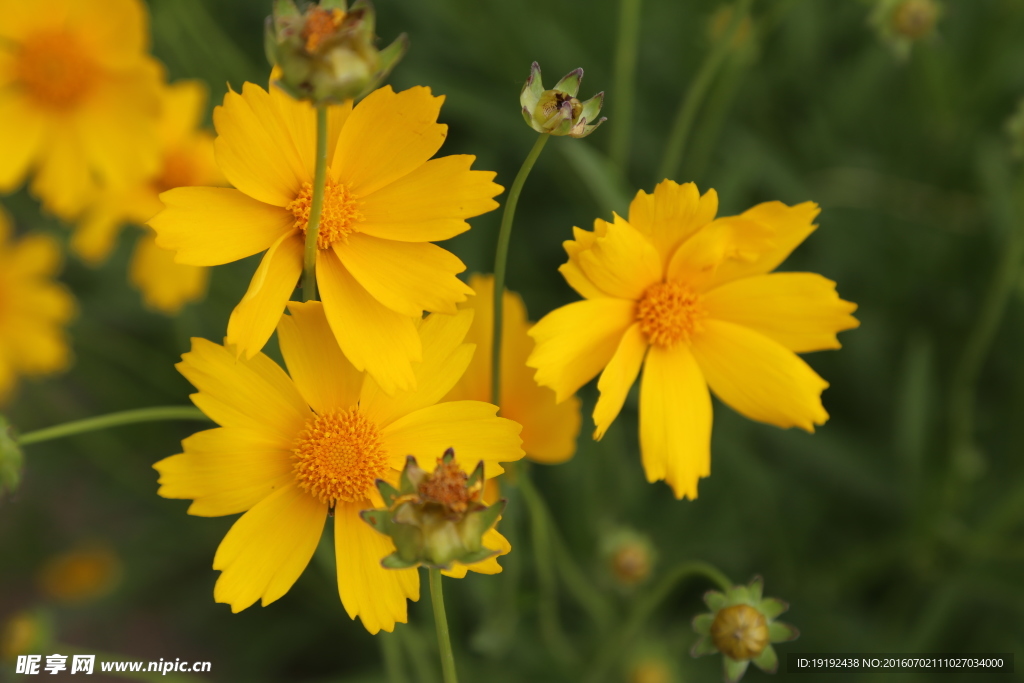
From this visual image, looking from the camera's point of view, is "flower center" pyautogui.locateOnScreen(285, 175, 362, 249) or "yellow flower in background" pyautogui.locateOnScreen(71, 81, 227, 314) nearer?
"flower center" pyautogui.locateOnScreen(285, 175, 362, 249)

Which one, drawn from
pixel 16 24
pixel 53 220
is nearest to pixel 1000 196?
pixel 16 24

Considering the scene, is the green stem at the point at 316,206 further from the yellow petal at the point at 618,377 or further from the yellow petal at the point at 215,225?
the yellow petal at the point at 618,377

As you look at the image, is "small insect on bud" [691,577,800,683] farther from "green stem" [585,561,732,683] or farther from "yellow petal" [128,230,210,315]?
"yellow petal" [128,230,210,315]

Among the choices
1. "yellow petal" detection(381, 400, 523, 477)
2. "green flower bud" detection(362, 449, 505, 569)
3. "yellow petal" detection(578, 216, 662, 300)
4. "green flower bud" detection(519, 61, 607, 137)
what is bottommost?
"green flower bud" detection(362, 449, 505, 569)

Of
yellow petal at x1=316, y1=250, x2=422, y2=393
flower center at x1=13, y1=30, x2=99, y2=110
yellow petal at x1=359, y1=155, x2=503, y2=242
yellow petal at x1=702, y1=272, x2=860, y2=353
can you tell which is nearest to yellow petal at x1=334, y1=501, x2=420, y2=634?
yellow petal at x1=316, y1=250, x2=422, y2=393

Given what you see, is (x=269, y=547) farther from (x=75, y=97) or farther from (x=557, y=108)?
(x=75, y=97)
